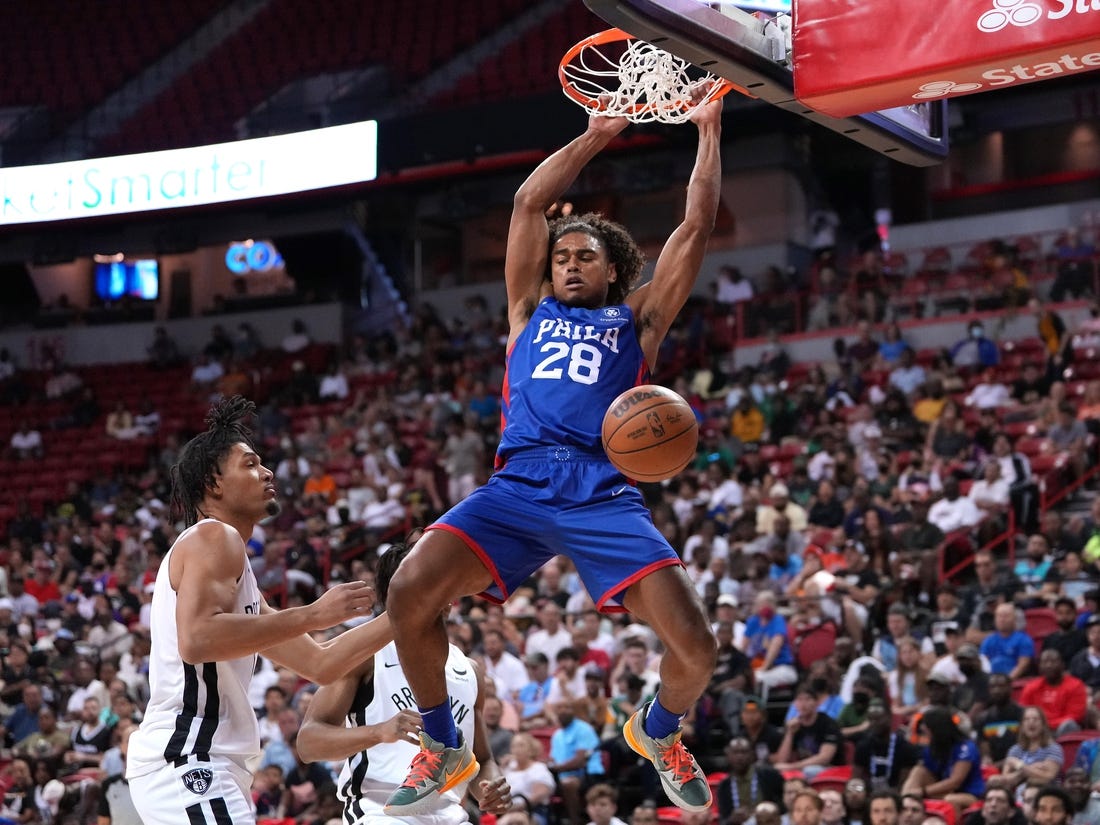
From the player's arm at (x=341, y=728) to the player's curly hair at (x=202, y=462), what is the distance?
2.93ft

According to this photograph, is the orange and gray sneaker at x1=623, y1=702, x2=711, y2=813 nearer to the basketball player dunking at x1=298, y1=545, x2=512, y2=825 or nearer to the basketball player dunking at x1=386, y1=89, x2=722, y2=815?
the basketball player dunking at x1=386, y1=89, x2=722, y2=815

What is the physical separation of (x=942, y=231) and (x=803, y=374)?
4484 mm

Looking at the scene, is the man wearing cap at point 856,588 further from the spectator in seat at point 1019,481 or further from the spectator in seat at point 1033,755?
the spectator in seat at point 1033,755

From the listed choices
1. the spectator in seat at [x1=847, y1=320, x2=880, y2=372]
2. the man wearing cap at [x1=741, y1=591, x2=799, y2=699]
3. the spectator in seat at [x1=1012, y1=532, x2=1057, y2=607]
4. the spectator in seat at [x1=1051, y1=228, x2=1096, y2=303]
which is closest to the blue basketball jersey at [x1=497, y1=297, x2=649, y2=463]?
the man wearing cap at [x1=741, y1=591, x2=799, y2=699]

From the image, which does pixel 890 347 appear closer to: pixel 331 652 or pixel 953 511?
pixel 953 511

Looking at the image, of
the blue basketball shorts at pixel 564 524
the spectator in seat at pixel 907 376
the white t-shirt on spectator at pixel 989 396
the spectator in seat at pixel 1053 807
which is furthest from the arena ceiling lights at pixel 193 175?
the blue basketball shorts at pixel 564 524

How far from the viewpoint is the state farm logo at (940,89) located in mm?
5324

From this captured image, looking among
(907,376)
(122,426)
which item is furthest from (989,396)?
(122,426)

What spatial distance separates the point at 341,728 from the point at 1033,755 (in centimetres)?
518

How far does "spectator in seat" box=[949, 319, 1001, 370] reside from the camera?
17062 millimetres

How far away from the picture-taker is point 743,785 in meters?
10.1

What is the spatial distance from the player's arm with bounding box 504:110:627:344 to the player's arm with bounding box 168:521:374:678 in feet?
3.84

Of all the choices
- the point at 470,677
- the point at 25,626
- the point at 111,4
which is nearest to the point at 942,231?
the point at 25,626

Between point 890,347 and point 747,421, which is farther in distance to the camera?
point 890,347
